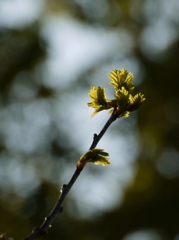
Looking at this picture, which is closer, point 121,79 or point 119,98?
point 119,98

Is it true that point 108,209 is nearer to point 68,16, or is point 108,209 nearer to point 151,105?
point 151,105

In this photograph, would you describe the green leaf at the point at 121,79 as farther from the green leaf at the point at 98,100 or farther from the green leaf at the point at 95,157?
the green leaf at the point at 95,157

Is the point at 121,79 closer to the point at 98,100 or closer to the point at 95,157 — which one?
the point at 98,100

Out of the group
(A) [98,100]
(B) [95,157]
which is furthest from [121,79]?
(B) [95,157]

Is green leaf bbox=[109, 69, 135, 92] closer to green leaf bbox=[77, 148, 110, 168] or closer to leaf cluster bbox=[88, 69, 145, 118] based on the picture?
leaf cluster bbox=[88, 69, 145, 118]

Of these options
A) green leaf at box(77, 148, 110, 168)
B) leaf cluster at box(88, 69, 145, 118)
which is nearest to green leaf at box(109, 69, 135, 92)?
leaf cluster at box(88, 69, 145, 118)

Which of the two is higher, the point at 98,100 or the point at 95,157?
the point at 98,100

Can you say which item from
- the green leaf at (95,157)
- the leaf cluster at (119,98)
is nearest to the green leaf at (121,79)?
the leaf cluster at (119,98)

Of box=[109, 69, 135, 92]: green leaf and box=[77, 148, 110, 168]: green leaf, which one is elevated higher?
box=[109, 69, 135, 92]: green leaf
